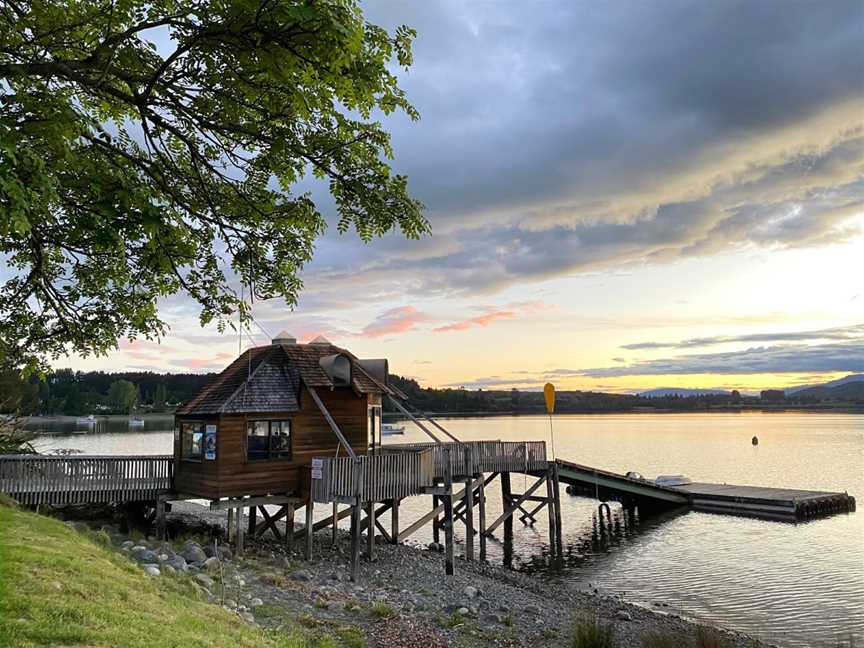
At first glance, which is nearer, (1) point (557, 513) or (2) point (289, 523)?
(2) point (289, 523)

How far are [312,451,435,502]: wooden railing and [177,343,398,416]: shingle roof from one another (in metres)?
3.10

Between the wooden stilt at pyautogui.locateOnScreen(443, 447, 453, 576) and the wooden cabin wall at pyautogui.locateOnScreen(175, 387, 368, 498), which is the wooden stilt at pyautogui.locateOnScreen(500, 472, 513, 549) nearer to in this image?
the wooden stilt at pyautogui.locateOnScreen(443, 447, 453, 576)

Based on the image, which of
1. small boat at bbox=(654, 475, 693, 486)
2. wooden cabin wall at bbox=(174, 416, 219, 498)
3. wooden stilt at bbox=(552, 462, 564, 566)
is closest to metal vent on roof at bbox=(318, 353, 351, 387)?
wooden cabin wall at bbox=(174, 416, 219, 498)

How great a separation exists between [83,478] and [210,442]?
4159 mm

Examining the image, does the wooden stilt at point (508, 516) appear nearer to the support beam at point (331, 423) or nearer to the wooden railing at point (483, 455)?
the wooden railing at point (483, 455)

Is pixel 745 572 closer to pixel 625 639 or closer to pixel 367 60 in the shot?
pixel 625 639

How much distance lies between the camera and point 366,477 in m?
21.2

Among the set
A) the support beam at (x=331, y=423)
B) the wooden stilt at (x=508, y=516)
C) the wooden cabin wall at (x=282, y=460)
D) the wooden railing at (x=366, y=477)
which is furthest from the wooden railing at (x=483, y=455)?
the wooden stilt at (x=508, y=516)

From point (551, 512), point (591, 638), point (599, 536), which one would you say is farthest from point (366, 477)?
point (599, 536)

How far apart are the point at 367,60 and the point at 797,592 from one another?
26373 mm

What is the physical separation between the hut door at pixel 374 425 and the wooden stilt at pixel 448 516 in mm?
2776

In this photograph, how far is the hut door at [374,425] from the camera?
24953 millimetres

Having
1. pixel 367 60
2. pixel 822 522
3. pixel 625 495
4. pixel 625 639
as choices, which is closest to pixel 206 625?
pixel 367 60

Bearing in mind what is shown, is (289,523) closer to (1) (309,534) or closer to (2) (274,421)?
(1) (309,534)
